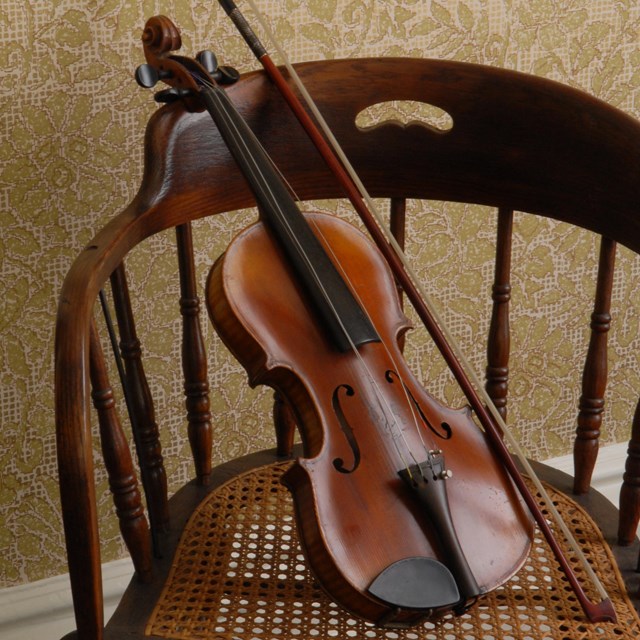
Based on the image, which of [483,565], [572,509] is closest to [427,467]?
[483,565]

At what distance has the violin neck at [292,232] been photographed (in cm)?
88

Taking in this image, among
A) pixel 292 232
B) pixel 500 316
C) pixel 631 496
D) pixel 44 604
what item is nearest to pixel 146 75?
pixel 292 232

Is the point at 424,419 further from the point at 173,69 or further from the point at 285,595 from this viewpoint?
the point at 173,69

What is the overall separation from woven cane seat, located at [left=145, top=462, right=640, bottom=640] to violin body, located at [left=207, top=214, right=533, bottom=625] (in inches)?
2.1

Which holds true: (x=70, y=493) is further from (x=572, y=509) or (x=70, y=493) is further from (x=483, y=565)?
(x=572, y=509)

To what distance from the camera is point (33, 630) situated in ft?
4.57

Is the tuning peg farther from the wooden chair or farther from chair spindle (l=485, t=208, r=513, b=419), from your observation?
chair spindle (l=485, t=208, r=513, b=419)

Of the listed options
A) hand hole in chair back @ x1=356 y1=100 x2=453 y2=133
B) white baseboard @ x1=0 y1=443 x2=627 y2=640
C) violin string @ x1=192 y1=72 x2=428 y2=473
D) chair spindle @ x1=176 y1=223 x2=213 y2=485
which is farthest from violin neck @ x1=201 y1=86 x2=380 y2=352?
white baseboard @ x1=0 y1=443 x2=627 y2=640

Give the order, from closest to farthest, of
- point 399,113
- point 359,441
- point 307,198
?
point 359,441
point 307,198
point 399,113

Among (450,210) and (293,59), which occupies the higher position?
(293,59)

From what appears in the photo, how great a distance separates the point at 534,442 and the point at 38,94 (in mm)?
971

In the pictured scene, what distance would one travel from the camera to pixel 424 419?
2.85 ft

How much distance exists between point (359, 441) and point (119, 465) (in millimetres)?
208

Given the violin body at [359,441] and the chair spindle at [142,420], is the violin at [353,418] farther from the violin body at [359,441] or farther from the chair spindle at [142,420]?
the chair spindle at [142,420]
